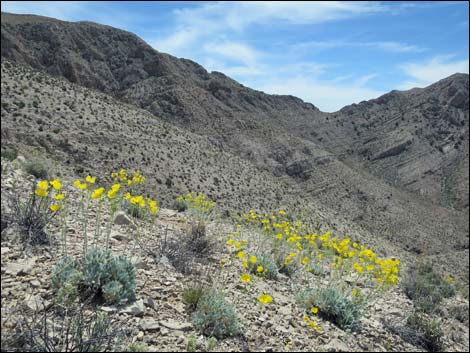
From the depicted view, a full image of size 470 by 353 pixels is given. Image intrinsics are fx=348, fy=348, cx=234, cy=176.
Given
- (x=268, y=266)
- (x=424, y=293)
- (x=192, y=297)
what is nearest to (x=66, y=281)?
(x=192, y=297)

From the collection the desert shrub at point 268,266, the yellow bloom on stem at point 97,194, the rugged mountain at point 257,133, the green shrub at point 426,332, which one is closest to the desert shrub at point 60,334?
the yellow bloom on stem at point 97,194

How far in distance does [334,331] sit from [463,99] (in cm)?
10432

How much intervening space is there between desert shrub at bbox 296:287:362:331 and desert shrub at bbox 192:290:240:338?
1.79 m

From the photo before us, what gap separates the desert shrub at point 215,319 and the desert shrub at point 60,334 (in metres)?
0.99

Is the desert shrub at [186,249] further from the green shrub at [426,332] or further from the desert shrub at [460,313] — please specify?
the desert shrub at [460,313]

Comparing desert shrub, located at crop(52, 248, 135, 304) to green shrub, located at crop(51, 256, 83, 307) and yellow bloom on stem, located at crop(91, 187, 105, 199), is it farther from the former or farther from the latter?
yellow bloom on stem, located at crop(91, 187, 105, 199)

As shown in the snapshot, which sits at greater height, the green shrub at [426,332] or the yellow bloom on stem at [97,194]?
the yellow bloom on stem at [97,194]

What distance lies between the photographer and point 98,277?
4051 mm

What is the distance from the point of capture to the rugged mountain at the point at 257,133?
91.9ft

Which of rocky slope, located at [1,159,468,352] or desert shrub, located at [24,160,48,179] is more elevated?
desert shrub, located at [24,160,48,179]

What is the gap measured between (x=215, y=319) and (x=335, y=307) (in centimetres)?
221

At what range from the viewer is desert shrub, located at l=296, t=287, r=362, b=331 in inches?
211

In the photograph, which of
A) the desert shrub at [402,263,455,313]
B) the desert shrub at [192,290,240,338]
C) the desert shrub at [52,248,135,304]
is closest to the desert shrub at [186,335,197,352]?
the desert shrub at [192,290,240,338]

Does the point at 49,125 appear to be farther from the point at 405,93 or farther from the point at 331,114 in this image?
the point at 405,93
